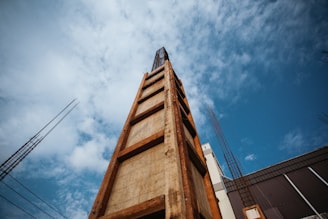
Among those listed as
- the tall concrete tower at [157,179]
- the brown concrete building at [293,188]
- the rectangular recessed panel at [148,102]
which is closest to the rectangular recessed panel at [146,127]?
the tall concrete tower at [157,179]

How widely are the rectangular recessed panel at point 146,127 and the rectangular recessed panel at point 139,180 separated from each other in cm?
63

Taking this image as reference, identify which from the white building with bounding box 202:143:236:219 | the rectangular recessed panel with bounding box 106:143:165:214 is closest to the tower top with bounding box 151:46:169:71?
the rectangular recessed panel with bounding box 106:143:165:214

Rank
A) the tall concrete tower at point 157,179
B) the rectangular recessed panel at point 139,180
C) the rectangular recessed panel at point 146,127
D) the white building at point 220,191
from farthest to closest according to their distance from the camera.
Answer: the white building at point 220,191 < the rectangular recessed panel at point 146,127 < the rectangular recessed panel at point 139,180 < the tall concrete tower at point 157,179

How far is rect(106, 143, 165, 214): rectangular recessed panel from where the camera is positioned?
7.93 feet

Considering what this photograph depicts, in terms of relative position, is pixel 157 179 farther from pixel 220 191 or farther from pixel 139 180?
pixel 220 191

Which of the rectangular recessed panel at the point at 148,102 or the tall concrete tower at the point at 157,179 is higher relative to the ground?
→ the rectangular recessed panel at the point at 148,102

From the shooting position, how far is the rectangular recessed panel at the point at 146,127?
12.6 ft

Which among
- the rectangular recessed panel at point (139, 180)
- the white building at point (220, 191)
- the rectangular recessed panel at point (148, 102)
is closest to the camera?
the rectangular recessed panel at point (139, 180)

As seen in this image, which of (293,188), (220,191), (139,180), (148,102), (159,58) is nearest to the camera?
(139,180)

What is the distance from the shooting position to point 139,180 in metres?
2.72

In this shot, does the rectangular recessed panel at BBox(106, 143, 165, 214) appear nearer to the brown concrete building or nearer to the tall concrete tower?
the tall concrete tower

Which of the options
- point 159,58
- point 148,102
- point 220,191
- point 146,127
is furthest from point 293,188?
point 159,58

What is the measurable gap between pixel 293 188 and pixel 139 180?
52.0ft

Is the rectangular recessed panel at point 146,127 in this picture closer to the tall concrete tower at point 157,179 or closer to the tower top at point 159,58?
the tall concrete tower at point 157,179
